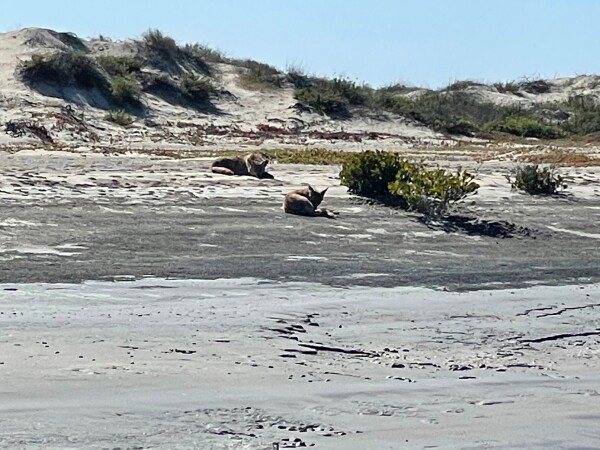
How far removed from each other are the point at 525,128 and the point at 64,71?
53.5 feet

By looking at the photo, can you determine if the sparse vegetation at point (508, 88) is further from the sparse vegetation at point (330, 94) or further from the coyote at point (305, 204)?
the coyote at point (305, 204)

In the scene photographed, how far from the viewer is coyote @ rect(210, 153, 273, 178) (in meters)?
17.8

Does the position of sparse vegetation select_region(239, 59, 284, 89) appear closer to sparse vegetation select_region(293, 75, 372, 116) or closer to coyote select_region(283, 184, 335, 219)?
sparse vegetation select_region(293, 75, 372, 116)

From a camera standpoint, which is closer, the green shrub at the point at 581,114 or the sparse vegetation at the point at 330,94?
the sparse vegetation at the point at 330,94

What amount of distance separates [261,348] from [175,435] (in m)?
2.11

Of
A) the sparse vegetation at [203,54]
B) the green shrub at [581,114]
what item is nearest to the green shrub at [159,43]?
the sparse vegetation at [203,54]

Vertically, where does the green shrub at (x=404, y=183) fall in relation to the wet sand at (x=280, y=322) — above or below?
above

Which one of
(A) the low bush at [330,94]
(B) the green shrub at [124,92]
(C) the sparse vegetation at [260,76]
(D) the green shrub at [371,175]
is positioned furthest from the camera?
(C) the sparse vegetation at [260,76]

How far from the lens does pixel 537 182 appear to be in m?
18.1

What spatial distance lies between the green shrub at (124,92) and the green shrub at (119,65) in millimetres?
1667

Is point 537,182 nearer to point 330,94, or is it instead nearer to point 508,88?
point 330,94

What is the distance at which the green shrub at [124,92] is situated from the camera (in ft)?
99.5

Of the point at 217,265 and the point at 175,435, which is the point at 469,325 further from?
the point at 175,435

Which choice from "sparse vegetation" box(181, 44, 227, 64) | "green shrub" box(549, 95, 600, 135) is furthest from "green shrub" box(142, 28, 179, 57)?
"green shrub" box(549, 95, 600, 135)
